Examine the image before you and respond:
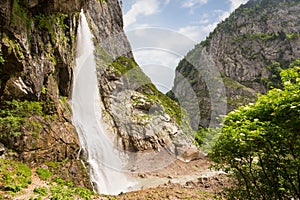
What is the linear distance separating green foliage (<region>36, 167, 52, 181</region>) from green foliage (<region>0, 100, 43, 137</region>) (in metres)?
1.78

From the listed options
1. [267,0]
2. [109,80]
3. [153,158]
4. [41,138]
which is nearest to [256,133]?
[41,138]

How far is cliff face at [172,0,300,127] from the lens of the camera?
56.6 meters

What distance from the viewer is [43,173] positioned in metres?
9.49

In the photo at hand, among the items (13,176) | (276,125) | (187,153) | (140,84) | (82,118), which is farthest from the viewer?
(140,84)

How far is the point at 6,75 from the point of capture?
9.76 metres

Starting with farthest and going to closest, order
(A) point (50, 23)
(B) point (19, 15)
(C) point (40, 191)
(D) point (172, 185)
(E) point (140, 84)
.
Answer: (E) point (140, 84), (D) point (172, 185), (A) point (50, 23), (B) point (19, 15), (C) point (40, 191)

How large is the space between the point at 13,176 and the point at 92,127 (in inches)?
384

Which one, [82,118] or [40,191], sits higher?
[82,118]

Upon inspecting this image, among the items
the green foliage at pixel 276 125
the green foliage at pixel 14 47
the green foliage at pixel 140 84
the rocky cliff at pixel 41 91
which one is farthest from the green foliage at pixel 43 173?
the green foliage at pixel 140 84

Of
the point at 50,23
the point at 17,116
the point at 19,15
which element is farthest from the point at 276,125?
the point at 50,23

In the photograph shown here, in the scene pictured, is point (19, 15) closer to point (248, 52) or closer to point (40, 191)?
point (40, 191)

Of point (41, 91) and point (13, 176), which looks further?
point (41, 91)

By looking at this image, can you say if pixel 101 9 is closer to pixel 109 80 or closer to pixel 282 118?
pixel 109 80

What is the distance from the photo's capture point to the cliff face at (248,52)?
56.6 m
